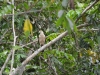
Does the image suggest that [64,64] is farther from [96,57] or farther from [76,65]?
[96,57]

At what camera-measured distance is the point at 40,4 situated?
1.87 metres

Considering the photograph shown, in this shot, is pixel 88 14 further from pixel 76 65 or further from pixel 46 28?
pixel 76 65

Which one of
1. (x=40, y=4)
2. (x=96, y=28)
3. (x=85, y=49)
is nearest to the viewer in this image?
(x=96, y=28)

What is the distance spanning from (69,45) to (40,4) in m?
1.02

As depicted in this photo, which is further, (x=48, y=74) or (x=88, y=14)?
(x=48, y=74)

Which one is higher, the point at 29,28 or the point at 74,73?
the point at 29,28

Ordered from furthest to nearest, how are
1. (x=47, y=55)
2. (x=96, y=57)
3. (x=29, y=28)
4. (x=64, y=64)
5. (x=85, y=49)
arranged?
(x=64, y=64) < (x=85, y=49) < (x=96, y=57) < (x=47, y=55) < (x=29, y=28)

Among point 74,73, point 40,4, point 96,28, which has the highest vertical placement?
point 40,4

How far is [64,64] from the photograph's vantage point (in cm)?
266

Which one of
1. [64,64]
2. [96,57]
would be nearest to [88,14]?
[96,57]

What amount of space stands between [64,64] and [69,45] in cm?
24

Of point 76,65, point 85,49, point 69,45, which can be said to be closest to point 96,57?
point 85,49

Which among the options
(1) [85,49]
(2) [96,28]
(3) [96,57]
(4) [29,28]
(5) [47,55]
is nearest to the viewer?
(4) [29,28]

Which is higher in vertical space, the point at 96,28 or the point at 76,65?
the point at 96,28
